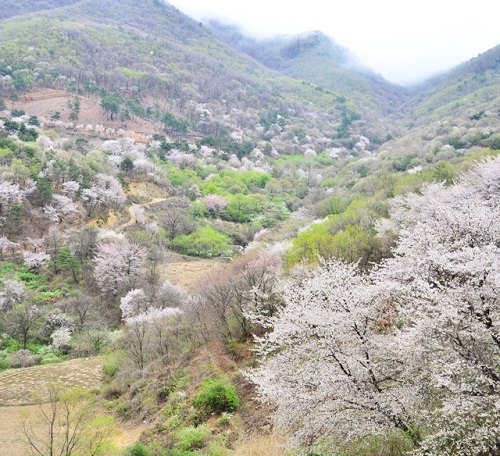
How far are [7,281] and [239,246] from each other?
2466 cm

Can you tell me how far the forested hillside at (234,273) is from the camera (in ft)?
23.7

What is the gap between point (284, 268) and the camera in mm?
19891

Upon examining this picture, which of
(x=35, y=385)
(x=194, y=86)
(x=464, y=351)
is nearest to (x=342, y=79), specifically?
(x=194, y=86)

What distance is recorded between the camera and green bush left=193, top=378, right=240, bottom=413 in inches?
491

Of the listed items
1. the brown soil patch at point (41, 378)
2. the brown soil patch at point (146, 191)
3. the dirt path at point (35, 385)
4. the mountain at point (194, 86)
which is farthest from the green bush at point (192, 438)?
the mountain at point (194, 86)

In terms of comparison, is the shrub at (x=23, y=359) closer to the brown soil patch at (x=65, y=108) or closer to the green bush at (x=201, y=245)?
the green bush at (x=201, y=245)

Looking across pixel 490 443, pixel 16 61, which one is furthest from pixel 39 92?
pixel 490 443

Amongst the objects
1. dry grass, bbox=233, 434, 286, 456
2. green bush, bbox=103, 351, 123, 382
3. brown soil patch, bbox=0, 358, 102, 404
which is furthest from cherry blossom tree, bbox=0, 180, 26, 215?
dry grass, bbox=233, 434, 286, 456

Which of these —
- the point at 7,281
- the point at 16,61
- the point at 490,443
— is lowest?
the point at 7,281

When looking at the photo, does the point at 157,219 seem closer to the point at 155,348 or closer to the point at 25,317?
the point at 25,317

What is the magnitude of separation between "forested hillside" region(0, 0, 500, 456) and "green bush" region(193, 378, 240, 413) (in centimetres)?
6

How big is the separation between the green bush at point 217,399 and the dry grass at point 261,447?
1863 millimetres

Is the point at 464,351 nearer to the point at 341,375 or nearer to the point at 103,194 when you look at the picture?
the point at 341,375

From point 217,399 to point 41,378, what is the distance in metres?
9.14
